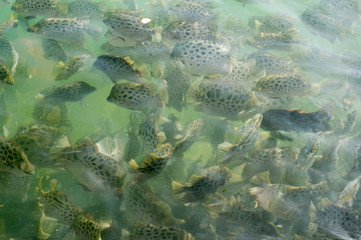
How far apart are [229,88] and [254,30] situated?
2.15m

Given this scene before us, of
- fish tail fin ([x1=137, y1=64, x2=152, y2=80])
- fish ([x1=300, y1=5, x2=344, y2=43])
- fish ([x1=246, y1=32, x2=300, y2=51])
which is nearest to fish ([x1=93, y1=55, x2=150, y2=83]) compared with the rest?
fish tail fin ([x1=137, y1=64, x2=152, y2=80])

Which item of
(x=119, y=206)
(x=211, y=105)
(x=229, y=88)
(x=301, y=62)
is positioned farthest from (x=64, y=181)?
(x=301, y=62)

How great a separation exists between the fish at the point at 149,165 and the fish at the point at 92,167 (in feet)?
0.37

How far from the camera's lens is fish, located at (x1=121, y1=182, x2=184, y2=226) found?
7.13 feet

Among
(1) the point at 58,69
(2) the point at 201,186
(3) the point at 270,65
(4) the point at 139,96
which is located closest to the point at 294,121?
(3) the point at 270,65

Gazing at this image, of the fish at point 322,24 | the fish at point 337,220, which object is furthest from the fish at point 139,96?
the fish at point 322,24

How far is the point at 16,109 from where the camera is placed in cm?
310

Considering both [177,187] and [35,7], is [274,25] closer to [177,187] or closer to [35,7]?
[177,187]

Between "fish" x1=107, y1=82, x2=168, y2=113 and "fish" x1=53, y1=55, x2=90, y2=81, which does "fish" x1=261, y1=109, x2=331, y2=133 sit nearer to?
"fish" x1=107, y1=82, x2=168, y2=113

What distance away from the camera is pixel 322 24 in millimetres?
4527

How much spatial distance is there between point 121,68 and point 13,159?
1337 mm

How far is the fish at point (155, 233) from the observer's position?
2072 mm

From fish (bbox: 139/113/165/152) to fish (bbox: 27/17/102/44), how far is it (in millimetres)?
1670

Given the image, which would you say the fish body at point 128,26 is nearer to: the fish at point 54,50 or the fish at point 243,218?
the fish at point 54,50
